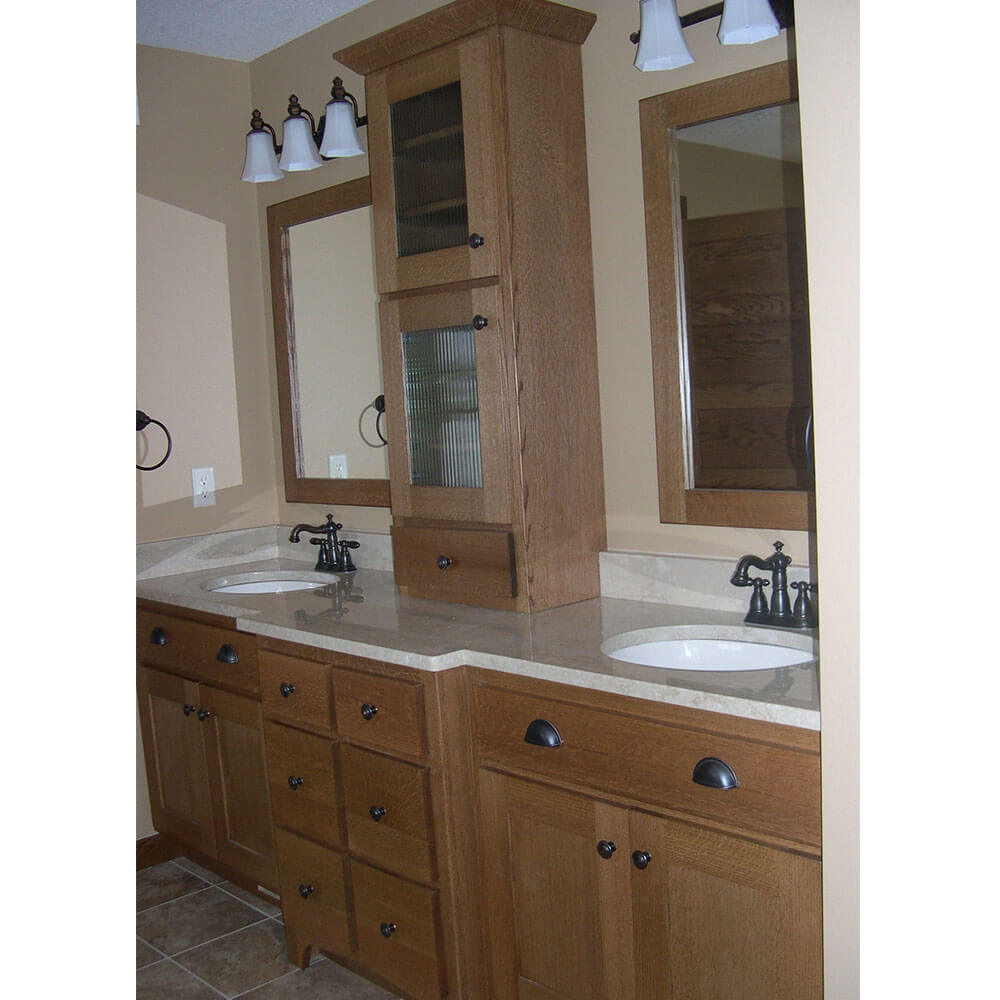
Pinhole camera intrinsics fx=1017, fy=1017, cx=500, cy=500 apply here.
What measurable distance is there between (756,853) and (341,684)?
3.18 ft

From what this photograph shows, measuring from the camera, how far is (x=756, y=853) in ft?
5.12

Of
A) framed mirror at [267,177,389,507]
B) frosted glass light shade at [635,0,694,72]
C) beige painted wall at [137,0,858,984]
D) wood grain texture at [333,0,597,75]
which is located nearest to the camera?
beige painted wall at [137,0,858,984]

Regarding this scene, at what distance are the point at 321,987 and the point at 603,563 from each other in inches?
46.6

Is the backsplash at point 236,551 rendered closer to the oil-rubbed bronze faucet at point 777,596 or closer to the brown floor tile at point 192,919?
the brown floor tile at point 192,919

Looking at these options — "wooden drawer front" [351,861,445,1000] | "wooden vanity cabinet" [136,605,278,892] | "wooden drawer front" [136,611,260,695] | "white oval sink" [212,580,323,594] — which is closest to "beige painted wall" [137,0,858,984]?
"white oval sink" [212,580,323,594]

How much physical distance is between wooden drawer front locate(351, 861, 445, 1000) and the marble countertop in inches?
19.5

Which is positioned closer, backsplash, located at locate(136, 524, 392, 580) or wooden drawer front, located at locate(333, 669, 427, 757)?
wooden drawer front, located at locate(333, 669, 427, 757)

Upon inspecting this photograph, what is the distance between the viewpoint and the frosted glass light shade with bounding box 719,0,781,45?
74.0 inches

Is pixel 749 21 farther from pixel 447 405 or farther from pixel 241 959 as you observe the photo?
pixel 241 959

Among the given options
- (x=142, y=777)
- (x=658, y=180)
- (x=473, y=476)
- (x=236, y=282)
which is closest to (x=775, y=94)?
(x=658, y=180)

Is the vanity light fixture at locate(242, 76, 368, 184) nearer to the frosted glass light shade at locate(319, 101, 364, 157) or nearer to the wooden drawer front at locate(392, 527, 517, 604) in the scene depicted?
the frosted glass light shade at locate(319, 101, 364, 157)

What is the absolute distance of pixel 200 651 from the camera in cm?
271
